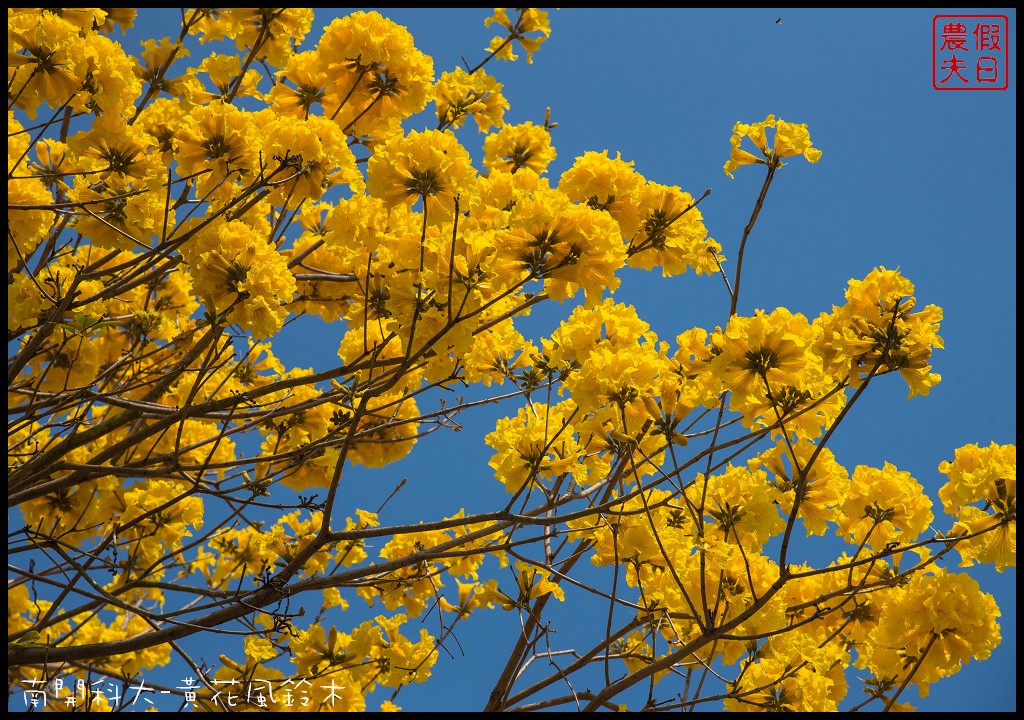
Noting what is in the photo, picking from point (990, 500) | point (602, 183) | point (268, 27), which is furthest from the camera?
point (268, 27)

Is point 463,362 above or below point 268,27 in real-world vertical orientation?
below

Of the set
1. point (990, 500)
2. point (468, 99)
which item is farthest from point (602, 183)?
point (990, 500)

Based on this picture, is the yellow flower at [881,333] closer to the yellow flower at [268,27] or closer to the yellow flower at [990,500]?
the yellow flower at [990,500]

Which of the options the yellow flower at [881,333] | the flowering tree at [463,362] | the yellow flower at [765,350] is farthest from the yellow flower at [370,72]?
the yellow flower at [881,333]

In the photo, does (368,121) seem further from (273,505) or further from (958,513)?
(958,513)

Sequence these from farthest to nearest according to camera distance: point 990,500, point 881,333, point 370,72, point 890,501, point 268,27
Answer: point 268,27 < point 370,72 < point 890,501 < point 990,500 < point 881,333

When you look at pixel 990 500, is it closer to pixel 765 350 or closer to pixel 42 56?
pixel 765 350

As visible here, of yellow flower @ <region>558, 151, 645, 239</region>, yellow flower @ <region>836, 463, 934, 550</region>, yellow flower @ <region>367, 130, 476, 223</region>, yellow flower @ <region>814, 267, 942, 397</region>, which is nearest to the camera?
yellow flower @ <region>814, 267, 942, 397</region>

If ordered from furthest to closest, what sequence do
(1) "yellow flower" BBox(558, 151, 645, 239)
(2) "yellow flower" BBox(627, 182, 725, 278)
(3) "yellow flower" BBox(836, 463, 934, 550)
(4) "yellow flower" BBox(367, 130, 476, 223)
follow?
(3) "yellow flower" BBox(836, 463, 934, 550) → (2) "yellow flower" BBox(627, 182, 725, 278) → (1) "yellow flower" BBox(558, 151, 645, 239) → (4) "yellow flower" BBox(367, 130, 476, 223)

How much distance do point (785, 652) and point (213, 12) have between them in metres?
3.97

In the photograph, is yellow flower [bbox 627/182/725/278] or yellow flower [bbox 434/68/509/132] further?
yellow flower [bbox 434/68/509/132]

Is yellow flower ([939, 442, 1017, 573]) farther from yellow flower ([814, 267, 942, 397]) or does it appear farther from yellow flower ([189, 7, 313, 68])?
yellow flower ([189, 7, 313, 68])

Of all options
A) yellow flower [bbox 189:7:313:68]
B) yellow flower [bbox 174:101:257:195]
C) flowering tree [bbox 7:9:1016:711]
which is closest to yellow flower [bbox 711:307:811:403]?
flowering tree [bbox 7:9:1016:711]

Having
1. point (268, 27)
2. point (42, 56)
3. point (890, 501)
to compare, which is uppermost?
point (268, 27)
